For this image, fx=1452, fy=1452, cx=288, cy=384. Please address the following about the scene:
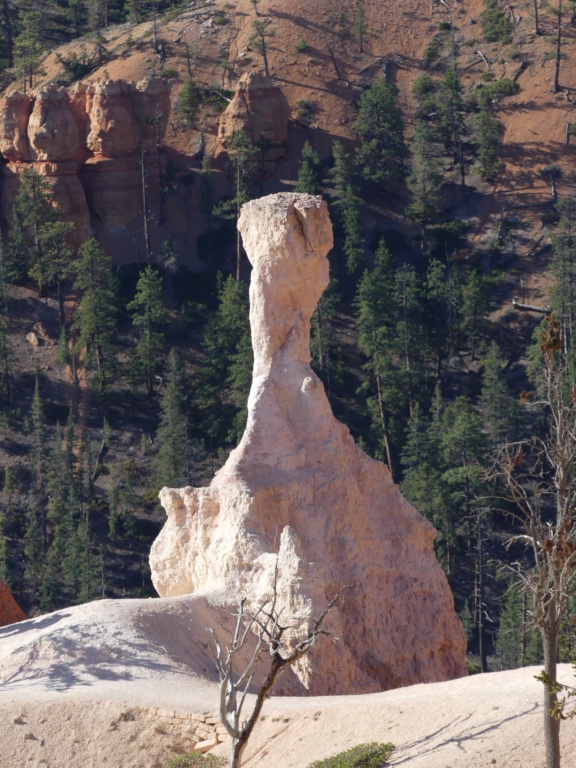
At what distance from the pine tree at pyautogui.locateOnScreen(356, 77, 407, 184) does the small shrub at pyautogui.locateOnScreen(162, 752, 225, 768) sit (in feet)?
221

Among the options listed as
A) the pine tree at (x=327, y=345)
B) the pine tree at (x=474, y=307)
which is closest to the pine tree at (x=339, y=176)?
the pine tree at (x=327, y=345)

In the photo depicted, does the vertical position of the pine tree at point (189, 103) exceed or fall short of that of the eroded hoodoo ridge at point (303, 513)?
it exceeds it

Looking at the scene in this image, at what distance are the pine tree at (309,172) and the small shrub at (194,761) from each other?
58.6 meters

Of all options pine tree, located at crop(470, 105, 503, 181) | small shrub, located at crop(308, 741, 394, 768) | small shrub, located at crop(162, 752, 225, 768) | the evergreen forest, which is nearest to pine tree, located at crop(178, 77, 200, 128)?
the evergreen forest

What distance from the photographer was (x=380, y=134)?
86000 millimetres

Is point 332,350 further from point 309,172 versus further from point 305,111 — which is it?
point 305,111

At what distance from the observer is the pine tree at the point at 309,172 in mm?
77125

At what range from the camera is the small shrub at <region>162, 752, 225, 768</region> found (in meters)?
19.2

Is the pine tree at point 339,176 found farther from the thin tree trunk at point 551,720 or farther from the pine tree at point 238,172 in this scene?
the thin tree trunk at point 551,720

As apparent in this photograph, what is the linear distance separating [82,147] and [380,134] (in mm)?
17717

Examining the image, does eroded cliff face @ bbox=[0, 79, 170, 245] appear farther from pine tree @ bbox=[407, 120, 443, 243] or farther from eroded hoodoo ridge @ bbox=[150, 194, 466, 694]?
eroded hoodoo ridge @ bbox=[150, 194, 466, 694]

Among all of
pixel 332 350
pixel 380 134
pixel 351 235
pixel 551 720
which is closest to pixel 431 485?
pixel 332 350

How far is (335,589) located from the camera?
2461 centimetres

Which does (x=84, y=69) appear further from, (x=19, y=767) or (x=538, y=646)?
(x=19, y=767)
